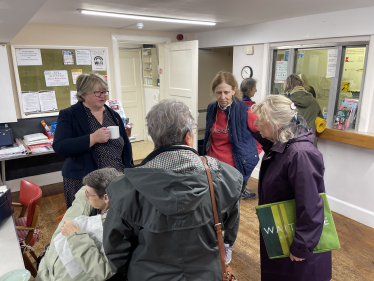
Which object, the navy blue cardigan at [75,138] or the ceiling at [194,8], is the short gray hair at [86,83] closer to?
the navy blue cardigan at [75,138]

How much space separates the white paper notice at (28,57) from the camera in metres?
→ 3.48

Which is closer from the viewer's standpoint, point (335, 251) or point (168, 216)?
point (168, 216)

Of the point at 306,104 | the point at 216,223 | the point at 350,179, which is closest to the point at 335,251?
the point at 350,179

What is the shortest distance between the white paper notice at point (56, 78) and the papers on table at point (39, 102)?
13cm

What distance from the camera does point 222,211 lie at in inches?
40.0

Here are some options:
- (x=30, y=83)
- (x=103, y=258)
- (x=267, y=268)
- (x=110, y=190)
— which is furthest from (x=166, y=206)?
(x=30, y=83)

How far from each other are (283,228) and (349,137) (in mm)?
1968

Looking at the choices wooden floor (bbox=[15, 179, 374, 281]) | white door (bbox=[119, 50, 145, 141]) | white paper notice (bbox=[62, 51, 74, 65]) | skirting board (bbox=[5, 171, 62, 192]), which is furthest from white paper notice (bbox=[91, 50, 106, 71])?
wooden floor (bbox=[15, 179, 374, 281])

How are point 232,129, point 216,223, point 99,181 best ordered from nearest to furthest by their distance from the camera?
1. point 216,223
2. point 99,181
3. point 232,129

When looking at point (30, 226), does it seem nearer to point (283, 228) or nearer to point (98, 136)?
point (98, 136)

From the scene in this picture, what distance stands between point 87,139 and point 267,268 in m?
1.37

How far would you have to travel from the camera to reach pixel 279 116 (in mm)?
1373

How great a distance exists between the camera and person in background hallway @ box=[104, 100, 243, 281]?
0.89 meters

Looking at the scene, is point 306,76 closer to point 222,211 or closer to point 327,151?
point 327,151
